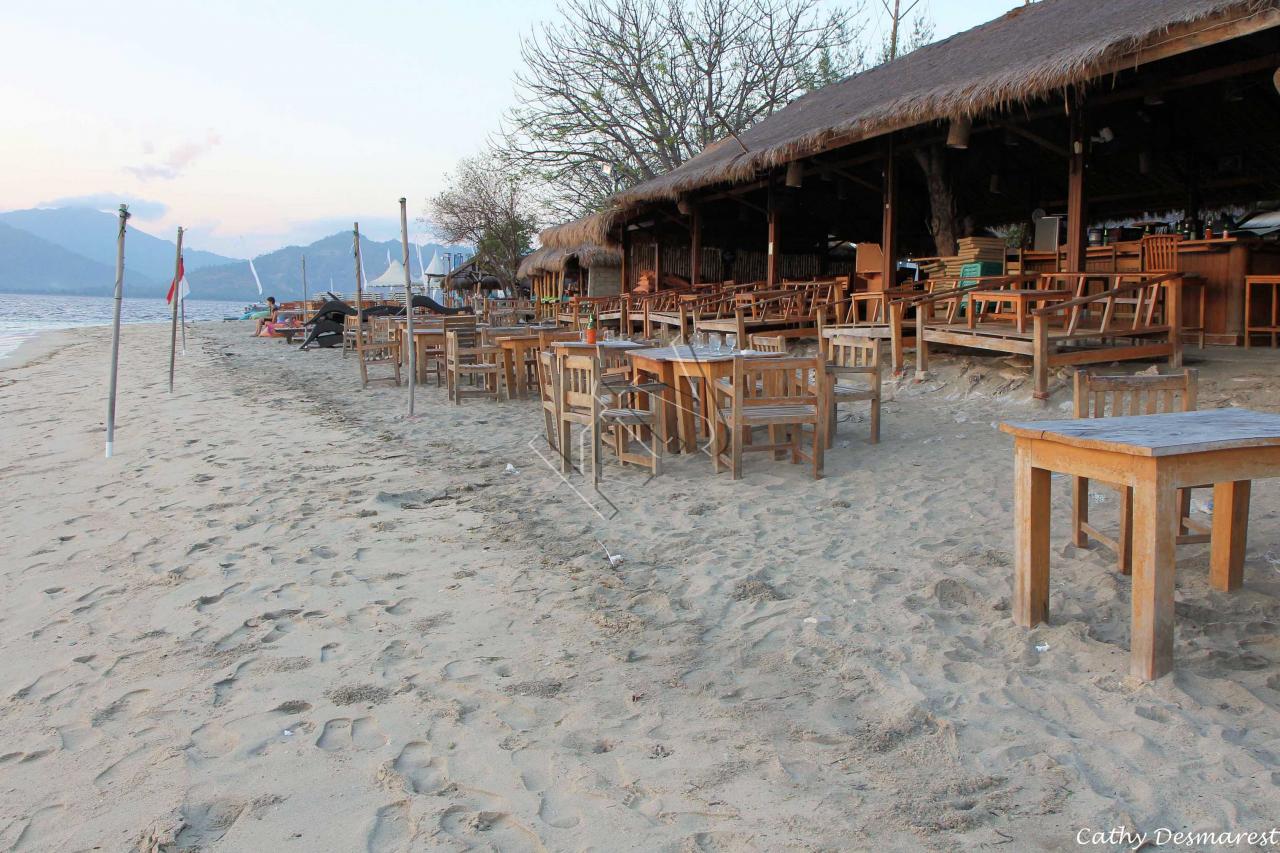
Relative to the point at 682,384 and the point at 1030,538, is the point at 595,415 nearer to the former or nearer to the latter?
the point at 682,384

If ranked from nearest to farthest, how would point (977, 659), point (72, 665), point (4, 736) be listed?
point (4, 736) < point (977, 659) < point (72, 665)

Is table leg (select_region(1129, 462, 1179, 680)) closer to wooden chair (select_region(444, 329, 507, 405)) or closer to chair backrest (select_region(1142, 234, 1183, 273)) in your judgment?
chair backrest (select_region(1142, 234, 1183, 273))

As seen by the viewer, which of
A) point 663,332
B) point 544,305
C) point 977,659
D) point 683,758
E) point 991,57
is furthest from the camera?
point 544,305

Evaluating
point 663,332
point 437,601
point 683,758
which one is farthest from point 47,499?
point 663,332

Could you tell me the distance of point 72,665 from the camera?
109 inches

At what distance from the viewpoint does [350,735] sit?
2277mm

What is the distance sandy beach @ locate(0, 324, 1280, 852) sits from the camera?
6.26 feet

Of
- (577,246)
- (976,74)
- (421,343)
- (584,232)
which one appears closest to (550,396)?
(976,74)

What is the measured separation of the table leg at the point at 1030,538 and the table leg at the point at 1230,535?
637 millimetres

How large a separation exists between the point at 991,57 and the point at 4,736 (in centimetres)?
889

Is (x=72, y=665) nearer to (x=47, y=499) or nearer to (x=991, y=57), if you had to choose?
(x=47, y=499)

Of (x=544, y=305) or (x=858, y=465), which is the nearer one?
(x=858, y=465)

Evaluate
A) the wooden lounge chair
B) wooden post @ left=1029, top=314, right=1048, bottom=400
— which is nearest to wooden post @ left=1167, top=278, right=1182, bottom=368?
wooden post @ left=1029, top=314, right=1048, bottom=400

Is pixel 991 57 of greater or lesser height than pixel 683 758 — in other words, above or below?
above
